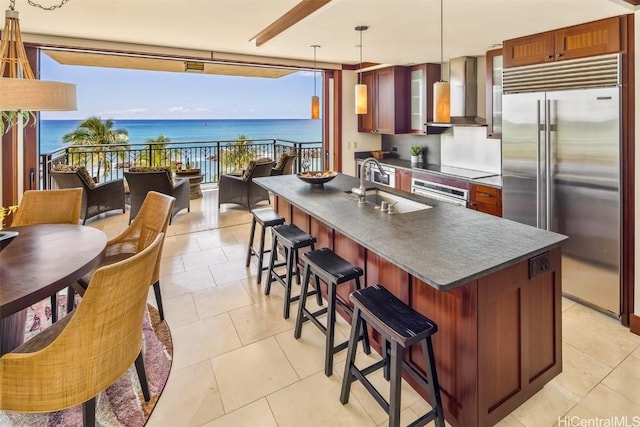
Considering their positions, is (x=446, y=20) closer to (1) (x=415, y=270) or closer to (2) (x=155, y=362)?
(1) (x=415, y=270)

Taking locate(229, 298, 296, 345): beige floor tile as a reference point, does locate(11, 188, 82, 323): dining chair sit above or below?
above

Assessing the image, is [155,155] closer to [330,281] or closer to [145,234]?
[145,234]

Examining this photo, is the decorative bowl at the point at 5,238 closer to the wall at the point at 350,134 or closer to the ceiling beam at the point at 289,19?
the ceiling beam at the point at 289,19

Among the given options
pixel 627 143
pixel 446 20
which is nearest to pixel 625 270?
pixel 627 143

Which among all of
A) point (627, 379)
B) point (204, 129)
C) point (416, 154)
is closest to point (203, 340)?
point (627, 379)

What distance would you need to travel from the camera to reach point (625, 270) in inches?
110

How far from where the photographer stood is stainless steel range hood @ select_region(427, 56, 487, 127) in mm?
4730

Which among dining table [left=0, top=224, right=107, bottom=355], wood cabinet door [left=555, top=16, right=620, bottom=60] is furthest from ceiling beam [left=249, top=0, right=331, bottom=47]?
dining table [left=0, top=224, right=107, bottom=355]

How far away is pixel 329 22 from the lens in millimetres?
3230

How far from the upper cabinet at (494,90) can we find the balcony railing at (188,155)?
9.90 feet

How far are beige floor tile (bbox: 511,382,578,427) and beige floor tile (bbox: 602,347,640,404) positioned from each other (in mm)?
310

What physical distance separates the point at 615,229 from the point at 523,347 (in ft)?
5.23

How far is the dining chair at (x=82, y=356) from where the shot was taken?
144 cm

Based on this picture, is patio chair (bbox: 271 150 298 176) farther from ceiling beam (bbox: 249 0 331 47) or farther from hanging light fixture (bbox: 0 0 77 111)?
hanging light fixture (bbox: 0 0 77 111)
